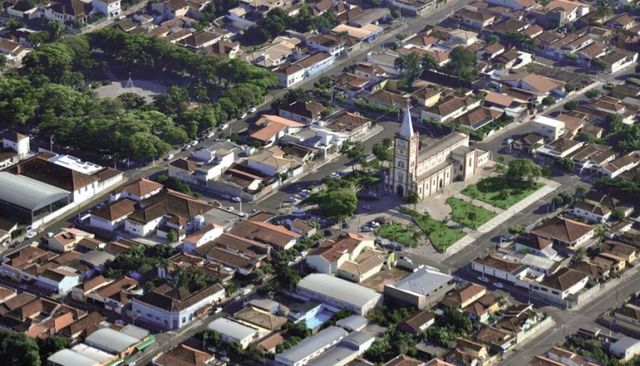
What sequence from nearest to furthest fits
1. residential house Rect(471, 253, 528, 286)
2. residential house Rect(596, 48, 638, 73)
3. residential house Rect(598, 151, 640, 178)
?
residential house Rect(471, 253, 528, 286), residential house Rect(598, 151, 640, 178), residential house Rect(596, 48, 638, 73)

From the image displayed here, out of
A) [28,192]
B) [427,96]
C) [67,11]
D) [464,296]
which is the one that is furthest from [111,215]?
[67,11]

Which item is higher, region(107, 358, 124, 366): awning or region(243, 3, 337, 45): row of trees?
region(107, 358, 124, 366): awning

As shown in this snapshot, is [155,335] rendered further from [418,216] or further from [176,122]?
[176,122]

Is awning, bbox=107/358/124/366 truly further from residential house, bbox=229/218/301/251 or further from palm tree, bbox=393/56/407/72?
palm tree, bbox=393/56/407/72

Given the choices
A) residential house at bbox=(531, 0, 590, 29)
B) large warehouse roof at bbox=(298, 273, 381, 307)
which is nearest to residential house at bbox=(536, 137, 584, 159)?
large warehouse roof at bbox=(298, 273, 381, 307)

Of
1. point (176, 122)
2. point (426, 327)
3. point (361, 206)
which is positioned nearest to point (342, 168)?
point (361, 206)

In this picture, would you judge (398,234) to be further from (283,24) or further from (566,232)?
(283,24)

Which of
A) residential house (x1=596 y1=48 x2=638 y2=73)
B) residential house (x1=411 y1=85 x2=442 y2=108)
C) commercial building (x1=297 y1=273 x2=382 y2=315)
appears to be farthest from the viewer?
residential house (x1=596 y1=48 x2=638 y2=73)

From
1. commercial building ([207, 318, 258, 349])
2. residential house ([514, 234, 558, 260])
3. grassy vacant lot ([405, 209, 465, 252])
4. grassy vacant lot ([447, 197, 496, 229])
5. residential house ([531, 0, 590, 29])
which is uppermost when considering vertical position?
commercial building ([207, 318, 258, 349])
